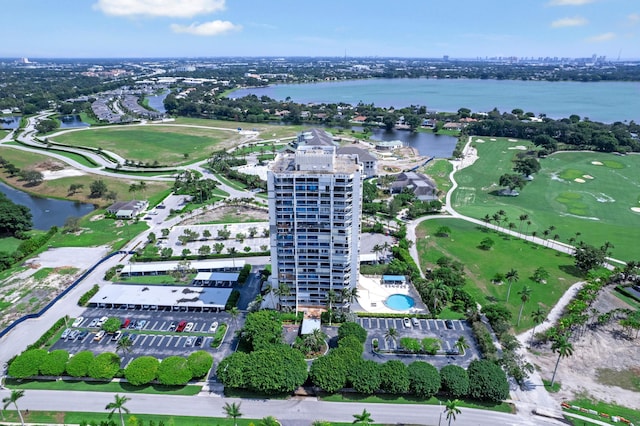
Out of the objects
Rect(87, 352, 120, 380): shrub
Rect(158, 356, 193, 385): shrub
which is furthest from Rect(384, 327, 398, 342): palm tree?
Rect(87, 352, 120, 380): shrub

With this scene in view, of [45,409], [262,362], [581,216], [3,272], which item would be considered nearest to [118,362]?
[45,409]

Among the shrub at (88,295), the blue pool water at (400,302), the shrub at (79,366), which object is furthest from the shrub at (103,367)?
the blue pool water at (400,302)

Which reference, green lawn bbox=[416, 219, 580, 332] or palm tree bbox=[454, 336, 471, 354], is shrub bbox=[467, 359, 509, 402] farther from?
green lawn bbox=[416, 219, 580, 332]

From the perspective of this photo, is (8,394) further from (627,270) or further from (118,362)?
(627,270)

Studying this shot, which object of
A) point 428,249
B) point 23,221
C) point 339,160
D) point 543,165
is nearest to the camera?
point 339,160

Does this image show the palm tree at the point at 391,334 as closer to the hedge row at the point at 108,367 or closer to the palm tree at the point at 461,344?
the palm tree at the point at 461,344

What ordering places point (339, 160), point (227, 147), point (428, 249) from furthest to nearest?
point (227, 147)
point (428, 249)
point (339, 160)
